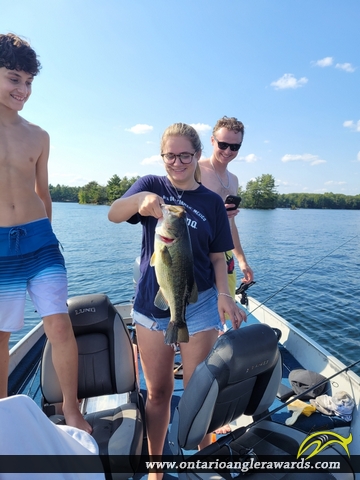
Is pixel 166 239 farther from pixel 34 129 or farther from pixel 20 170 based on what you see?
pixel 34 129

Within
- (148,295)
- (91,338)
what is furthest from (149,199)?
(91,338)

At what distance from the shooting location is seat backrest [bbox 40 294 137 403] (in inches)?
102

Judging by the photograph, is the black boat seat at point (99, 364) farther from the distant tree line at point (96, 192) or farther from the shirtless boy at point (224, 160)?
the distant tree line at point (96, 192)

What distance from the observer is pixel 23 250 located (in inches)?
90.7

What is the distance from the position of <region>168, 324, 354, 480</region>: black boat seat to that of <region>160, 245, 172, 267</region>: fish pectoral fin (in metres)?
0.55

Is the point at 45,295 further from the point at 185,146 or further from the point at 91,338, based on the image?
the point at 185,146

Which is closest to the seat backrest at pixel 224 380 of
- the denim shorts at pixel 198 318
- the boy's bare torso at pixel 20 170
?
the denim shorts at pixel 198 318

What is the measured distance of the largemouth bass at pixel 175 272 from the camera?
2039 mm

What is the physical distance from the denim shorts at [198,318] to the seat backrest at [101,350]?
370 millimetres

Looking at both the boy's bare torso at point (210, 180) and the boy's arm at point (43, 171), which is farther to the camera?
the boy's bare torso at point (210, 180)

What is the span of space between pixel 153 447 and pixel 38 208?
1.96 metres

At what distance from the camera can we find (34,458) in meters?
0.88

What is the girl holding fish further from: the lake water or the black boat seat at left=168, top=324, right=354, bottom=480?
the lake water

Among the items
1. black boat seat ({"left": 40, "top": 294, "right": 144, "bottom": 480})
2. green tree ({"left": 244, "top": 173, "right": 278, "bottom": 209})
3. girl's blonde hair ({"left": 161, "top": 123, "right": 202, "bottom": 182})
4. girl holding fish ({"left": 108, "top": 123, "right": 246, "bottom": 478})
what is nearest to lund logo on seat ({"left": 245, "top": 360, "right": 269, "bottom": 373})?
girl holding fish ({"left": 108, "top": 123, "right": 246, "bottom": 478})
